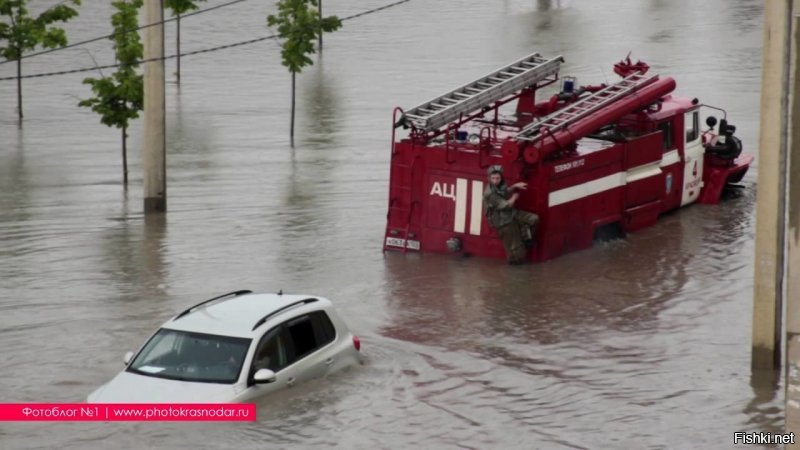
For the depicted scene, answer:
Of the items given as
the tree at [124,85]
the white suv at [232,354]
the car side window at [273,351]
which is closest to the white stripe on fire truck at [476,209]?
the white suv at [232,354]

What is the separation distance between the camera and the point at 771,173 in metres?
15.9

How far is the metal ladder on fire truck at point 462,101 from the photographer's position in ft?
73.1

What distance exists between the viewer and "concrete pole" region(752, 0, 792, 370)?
1569cm

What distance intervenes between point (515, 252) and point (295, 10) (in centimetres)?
1538

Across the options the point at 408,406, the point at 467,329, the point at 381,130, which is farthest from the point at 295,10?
the point at 408,406

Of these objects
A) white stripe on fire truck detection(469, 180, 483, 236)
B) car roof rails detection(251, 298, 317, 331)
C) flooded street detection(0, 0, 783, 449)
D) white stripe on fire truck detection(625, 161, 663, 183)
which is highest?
white stripe on fire truck detection(625, 161, 663, 183)

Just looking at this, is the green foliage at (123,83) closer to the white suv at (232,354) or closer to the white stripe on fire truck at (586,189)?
the white stripe on fire truck at (586,189)

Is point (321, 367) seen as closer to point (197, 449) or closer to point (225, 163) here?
point (197, 449)

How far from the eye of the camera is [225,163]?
31406mm

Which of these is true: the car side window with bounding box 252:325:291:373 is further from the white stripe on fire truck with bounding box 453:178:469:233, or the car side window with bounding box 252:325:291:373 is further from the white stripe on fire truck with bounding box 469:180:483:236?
the white stripe on fire truck with bounding box 453:178:469:233

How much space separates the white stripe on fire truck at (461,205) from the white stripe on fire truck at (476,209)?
12 centimetres

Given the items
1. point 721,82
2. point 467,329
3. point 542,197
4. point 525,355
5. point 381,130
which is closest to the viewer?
point 525,355

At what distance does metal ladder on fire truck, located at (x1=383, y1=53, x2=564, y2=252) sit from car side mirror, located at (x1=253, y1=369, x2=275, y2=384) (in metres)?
8.41

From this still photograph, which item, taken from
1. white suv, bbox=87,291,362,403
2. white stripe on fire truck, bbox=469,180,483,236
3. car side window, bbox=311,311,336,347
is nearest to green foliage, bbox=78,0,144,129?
white stripe on fire truck, bbox=469,180,483,236
